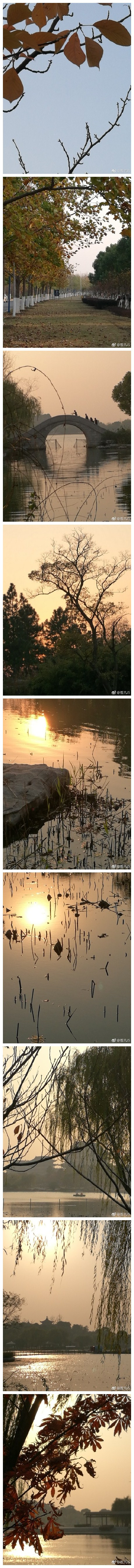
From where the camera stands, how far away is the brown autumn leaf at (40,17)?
2.41 metres

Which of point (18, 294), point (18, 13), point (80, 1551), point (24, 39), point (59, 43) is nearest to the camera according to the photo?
point (18, 13)

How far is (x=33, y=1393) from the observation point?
313cm

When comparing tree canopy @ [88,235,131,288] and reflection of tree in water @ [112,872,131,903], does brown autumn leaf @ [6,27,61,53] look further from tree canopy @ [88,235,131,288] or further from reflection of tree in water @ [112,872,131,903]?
reflection of tree in water @ [112,872,131,903]

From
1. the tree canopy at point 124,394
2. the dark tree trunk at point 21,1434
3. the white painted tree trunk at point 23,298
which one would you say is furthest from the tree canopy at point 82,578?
the dark tree trunk at point 21,1434

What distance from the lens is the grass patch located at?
326 centimetres

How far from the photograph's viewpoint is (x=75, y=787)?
3223 mm

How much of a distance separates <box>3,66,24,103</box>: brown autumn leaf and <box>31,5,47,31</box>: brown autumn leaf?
0.25 metres

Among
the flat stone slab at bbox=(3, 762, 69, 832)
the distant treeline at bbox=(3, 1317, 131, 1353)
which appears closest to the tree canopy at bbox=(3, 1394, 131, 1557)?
the distant treeline at bbox=(3, 1317, 131, 1353)

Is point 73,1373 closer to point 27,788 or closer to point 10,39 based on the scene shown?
point 27,788

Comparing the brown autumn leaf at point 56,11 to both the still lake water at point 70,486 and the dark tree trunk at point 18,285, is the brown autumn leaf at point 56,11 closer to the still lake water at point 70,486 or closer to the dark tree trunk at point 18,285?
the dark tree trunk at point 18,285

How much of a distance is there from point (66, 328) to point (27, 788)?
1.42 m

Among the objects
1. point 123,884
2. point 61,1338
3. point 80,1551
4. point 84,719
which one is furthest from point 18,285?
point 80,1551

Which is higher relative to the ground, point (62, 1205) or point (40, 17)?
point (40, 17)
